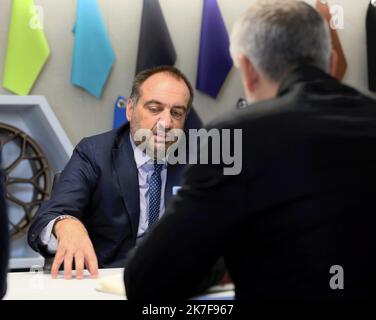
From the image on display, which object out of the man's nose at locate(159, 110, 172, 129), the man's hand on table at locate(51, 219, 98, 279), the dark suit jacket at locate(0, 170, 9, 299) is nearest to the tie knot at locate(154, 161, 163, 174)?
the man's nose at locate(159, 110, 172, 129)

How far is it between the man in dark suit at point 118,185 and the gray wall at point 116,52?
1.14 m

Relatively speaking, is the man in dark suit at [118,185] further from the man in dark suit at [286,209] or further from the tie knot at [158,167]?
the man in dark suit at [286,209]

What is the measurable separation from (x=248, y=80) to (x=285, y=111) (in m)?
0.13

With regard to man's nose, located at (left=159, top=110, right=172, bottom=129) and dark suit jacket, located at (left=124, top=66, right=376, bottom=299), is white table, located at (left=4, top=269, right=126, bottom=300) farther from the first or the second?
man's nose, located at (left=159, top=110, right=172, bottom=129)

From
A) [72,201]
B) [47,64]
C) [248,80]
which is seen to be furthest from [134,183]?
[47,64]

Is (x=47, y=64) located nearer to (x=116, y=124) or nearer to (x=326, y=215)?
(x=116, y=124)

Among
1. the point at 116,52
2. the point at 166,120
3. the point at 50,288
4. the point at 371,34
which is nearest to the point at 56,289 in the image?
the point at 50,288

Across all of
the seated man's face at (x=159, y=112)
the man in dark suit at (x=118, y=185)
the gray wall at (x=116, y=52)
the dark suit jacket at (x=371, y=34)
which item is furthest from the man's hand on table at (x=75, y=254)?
the dark suit jacket at (x=371, y=34)

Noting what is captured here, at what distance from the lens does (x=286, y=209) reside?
3.05 ft

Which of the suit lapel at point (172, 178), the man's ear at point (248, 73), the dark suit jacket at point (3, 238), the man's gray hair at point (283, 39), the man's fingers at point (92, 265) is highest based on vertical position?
the man's gray hair at point (283, 39)

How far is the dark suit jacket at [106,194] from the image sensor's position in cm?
213

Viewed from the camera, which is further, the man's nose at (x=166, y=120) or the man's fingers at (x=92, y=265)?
the man's nose at (x=166, y=120)

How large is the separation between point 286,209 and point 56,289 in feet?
2.37

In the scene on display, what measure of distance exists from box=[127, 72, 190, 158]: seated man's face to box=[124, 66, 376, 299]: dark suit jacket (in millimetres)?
1311
